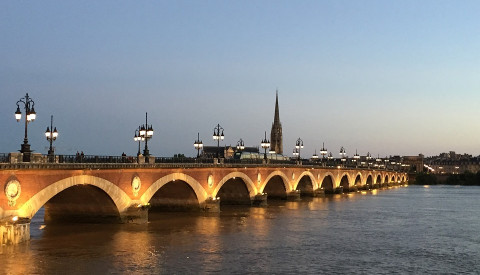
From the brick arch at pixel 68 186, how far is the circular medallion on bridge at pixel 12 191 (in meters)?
0.74

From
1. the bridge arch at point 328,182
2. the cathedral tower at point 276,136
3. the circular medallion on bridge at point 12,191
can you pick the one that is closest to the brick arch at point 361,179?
the bridge arch at point 328,182

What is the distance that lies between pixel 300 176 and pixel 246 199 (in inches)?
848

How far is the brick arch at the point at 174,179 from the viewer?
47.0m

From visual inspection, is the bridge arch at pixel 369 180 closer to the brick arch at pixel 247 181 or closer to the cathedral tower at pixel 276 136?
the cathedral tower at pixel 276 136

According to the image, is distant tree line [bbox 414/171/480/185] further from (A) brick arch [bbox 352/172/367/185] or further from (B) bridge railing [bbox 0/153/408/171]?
(B) bridge railing [bbox 0/153/408/171]

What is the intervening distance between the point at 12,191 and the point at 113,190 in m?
10.2

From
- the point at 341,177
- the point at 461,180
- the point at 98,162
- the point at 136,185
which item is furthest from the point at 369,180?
the point at 98,162

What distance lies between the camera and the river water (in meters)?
30.8

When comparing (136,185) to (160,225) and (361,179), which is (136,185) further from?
(361,179)

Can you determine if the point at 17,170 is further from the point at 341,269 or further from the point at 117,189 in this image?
the point at 341,269

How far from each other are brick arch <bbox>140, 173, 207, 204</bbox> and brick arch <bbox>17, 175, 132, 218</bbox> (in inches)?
84.8

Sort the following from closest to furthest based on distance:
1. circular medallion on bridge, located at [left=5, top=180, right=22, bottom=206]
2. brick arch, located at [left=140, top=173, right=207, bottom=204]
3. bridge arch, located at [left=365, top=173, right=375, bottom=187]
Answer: circular medallion on bridge, located at [left=5, top=180, right=22, bottom=206] < brick arch, located at [left=140, top=173, right=207, bottom=204] < bridge arch, located at [left=365, top=173, right=375, bottom=187]

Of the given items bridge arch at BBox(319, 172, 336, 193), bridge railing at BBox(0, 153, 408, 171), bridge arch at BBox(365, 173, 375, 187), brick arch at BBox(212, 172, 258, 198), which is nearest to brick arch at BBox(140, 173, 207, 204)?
bridge railing at BBox(0, 153, 408, 171)

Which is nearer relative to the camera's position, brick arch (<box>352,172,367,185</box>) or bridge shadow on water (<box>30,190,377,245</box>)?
bridge shadow on water (<box>30,190,377,245</box>)
